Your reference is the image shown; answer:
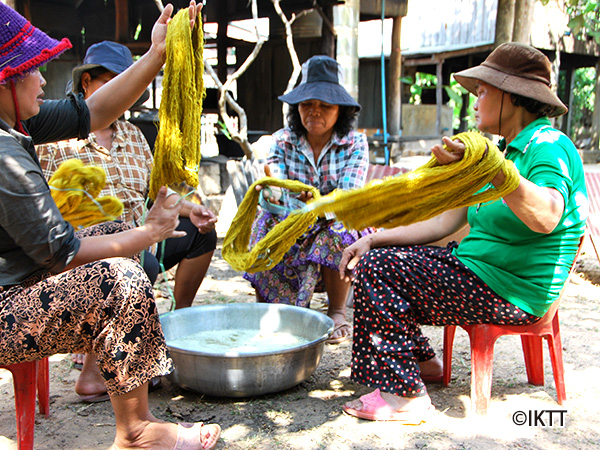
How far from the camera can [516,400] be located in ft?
8.91

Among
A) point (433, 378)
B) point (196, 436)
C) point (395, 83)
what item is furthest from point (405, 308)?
point (395, 83)

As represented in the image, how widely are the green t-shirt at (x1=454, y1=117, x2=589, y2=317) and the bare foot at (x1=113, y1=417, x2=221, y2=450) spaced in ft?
4.30

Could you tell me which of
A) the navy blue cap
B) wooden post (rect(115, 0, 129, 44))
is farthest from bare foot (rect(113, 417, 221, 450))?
wooden post (rect(115, 0, 129, 44))

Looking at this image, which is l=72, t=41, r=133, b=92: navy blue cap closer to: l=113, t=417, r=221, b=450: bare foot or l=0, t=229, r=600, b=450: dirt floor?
l=0, t=229, r=600, b=450: dirt floor

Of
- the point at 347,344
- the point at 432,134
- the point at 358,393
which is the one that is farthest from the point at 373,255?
the point at 432,134

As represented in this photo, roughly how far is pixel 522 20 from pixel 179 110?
4.44m

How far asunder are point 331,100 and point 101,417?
7.49 feet

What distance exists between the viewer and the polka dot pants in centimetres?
242

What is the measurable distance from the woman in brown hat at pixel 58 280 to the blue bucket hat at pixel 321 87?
1.80 m

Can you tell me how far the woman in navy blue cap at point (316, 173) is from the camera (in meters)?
3.56

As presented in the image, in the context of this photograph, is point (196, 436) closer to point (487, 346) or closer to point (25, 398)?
point (25, 398)

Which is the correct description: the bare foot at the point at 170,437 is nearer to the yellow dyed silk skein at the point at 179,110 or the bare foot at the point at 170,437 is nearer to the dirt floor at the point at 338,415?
the dirt floor at the point at 338,415

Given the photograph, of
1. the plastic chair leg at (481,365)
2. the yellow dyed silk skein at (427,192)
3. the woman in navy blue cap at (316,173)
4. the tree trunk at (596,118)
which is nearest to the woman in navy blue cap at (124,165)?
the woman in navy blue cap at (316,173)

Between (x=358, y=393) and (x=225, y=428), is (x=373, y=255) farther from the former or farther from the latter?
(x=225, y=428)
